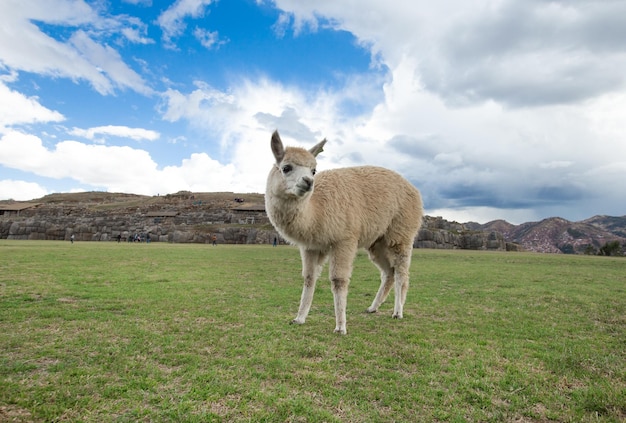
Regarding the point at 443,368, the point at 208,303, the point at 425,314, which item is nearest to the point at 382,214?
the point at 425,314

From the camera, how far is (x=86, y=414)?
2.82m

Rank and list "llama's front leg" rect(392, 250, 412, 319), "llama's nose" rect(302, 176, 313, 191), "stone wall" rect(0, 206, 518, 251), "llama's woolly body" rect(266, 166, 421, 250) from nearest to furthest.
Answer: "llama's nose" rect(302, 176, 313, 191) → "llama's woolly body" rect(266, 166, 421, 250) → "llama's front leg" rect(392, 250, 412, 319) → "stone wall" rect(0, 206, 518, 251)

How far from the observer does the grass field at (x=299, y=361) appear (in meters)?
2.97

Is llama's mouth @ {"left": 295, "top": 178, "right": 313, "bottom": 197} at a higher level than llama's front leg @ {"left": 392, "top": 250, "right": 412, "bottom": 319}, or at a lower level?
higher

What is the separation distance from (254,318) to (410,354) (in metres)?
2.87

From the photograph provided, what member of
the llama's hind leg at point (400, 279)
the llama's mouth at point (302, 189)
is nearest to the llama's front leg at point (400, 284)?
the llama's hind leg at point (400, 279)

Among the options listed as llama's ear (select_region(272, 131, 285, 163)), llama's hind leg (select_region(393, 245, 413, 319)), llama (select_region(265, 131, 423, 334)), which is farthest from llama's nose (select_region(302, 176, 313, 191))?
llama's hind leg (select_region(393, 245, 413, 319))

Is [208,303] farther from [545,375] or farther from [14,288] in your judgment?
[545,375]

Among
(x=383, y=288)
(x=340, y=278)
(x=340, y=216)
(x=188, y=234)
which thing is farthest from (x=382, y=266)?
(x=188, y=234)

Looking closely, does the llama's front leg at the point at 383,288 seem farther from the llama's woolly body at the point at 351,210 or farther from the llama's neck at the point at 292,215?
the llama's neck at the point at 292,215

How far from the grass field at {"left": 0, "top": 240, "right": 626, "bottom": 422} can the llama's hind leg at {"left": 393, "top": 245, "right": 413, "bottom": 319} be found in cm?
23

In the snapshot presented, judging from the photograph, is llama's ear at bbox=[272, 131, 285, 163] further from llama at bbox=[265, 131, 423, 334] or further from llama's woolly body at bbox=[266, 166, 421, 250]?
llama's woolly body at bbox=[266, 166, 421, 250]

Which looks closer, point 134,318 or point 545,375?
point 545,375

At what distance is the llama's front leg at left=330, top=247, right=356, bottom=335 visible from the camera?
5297mm
